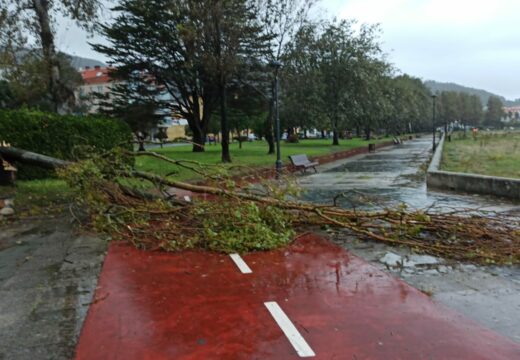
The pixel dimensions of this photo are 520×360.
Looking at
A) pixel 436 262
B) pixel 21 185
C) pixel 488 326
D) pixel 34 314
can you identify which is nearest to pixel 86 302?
pixel 34 314

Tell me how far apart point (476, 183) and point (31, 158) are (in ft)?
37.6

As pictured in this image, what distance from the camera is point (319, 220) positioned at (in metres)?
7.88

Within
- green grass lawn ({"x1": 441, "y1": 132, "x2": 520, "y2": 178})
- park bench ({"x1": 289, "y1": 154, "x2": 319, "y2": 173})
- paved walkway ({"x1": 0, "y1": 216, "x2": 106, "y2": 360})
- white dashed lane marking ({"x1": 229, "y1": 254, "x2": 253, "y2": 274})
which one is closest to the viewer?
paved walkway ({"x1": 0, "y1": 216, "x2": 106, "y2": 360})

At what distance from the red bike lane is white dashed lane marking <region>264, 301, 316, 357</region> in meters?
0.01

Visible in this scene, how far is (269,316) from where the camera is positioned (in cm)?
420

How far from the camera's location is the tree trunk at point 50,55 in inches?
669

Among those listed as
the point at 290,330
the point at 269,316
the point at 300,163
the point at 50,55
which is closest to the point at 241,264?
the point at 269,316

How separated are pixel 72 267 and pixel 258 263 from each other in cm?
249

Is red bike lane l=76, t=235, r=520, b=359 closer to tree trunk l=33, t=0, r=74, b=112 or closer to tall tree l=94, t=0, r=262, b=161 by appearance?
tree trunk l=33, t=0, r=74, b=112

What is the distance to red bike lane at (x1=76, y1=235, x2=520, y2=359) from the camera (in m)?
3.56

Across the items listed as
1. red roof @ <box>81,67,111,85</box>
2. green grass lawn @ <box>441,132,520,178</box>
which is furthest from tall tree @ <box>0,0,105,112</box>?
red roof @ <box>81,67,111,85</box>

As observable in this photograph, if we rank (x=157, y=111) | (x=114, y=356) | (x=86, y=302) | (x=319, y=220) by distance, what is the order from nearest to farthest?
(x=114, y=356)
(x=86, y=302)
(x=319, y=220)
(x=157, y=111)

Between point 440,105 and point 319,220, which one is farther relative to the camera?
point 440,105

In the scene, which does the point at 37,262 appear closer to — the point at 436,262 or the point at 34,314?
the point at 34,314
